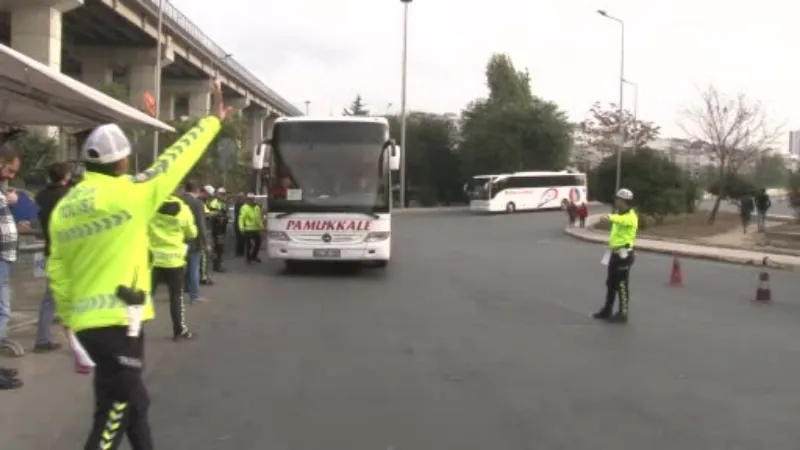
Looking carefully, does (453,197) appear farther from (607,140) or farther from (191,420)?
(191,420)

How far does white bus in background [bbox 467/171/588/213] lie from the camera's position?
6281 centimetres

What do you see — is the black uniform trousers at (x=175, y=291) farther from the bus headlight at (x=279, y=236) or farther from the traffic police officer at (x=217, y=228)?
the traffic police officer at (x=217, y=228)

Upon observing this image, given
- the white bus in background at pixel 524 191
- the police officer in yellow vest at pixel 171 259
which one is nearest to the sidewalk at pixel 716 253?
the police officer in yellow vest at pixel 171 259

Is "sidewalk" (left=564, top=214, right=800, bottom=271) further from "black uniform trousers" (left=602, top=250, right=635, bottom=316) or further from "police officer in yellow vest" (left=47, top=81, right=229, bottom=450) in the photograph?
"police officer in yellow vest" (left=47, top=81, right=229, bottom=450)

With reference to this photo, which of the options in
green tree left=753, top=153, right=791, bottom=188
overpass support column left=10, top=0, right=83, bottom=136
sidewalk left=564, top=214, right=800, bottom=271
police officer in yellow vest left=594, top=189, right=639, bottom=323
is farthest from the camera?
green tree left=753, top=153, right=791, bottom=188

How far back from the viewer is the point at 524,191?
65062 mm

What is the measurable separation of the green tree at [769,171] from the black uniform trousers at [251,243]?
3635 centimetres

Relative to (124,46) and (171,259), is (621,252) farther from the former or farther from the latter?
(124,46)

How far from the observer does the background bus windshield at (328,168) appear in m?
17.0

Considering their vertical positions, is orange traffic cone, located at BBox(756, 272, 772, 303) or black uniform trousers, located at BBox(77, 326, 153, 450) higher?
black uniform trousers, located at BBox(77, 326, 153, 450)

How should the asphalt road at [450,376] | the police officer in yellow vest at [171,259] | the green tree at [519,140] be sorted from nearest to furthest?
1. the asphalt road at [450,376]
2. the police officer in yellow vest at [171,259]
3. the green tree at [519,140]

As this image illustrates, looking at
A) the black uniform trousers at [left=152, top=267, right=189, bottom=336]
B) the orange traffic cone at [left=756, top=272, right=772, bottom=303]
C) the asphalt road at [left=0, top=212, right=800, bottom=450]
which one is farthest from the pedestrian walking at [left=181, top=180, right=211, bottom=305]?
the orange traffic cone at [left=756, top=272, right=772, bottom=303]

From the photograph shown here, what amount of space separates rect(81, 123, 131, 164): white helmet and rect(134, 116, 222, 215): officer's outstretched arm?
0.14 m

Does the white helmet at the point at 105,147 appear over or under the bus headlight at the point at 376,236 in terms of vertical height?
over
